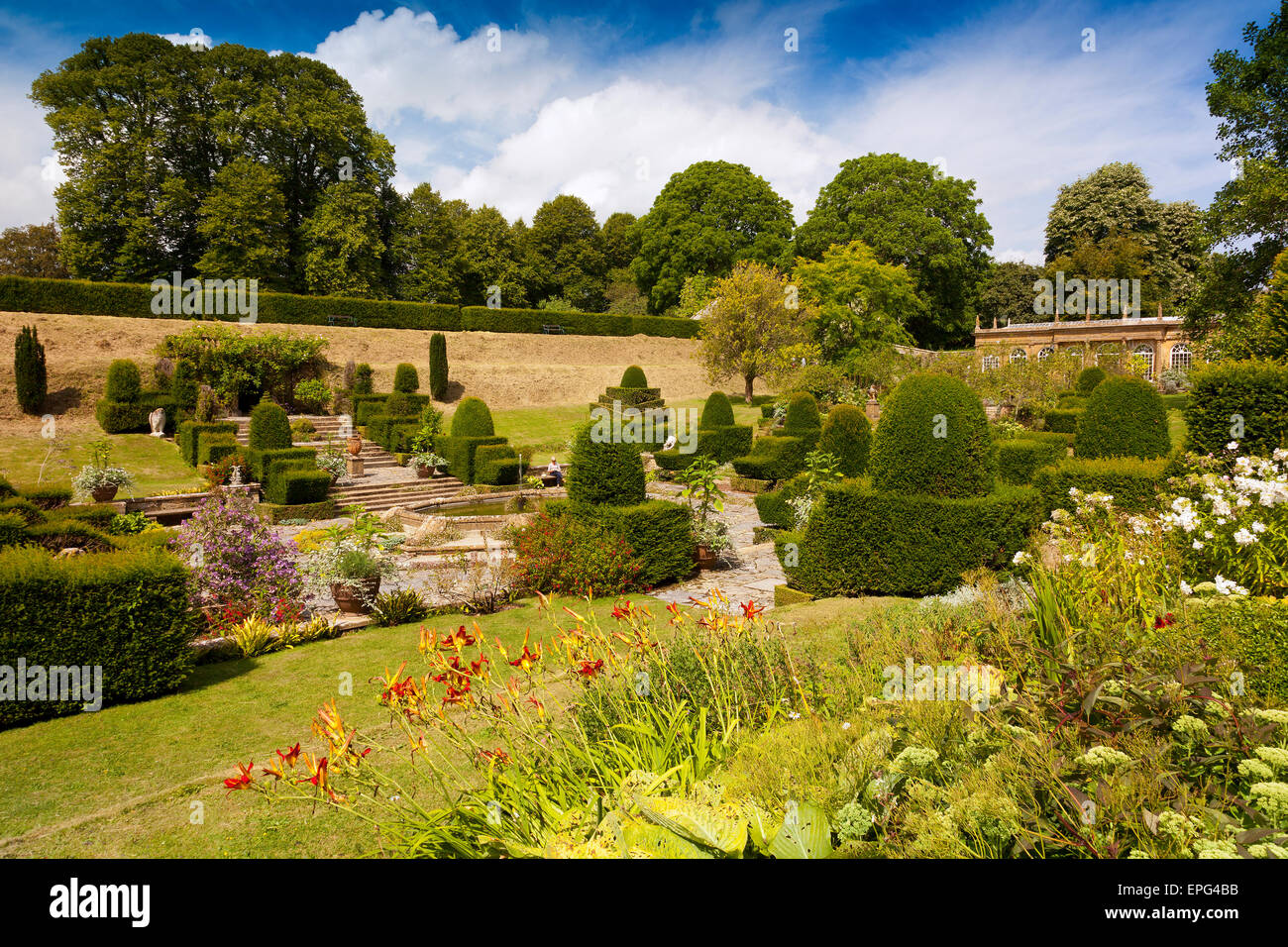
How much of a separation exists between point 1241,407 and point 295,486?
1718 cm

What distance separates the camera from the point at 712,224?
45.8 meters

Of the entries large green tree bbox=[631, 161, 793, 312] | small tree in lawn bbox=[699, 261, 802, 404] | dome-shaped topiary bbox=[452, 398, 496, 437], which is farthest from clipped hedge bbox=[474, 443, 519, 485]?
large green tree bbox=[631, 161, 793, 312]

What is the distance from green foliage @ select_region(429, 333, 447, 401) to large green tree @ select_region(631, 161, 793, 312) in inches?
816

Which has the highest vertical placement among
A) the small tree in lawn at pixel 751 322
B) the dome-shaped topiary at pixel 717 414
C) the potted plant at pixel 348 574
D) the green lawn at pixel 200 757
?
the small tree in lawn at pixel 751 322

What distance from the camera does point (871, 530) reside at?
7.92m

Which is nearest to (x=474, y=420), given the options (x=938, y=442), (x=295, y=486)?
(x=295, y=486)

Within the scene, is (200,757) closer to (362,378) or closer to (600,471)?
(600,471)

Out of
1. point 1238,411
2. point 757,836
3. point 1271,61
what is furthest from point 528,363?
point 757,836

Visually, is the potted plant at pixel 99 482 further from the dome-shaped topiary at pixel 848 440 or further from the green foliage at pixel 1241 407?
the green foliage at pixel 1241 407

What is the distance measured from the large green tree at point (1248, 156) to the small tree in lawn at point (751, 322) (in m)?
16.1

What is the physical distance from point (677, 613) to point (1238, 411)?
25.5 feet

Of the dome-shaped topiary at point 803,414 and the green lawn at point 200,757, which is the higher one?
the dome-shaped topiary at point 803,414

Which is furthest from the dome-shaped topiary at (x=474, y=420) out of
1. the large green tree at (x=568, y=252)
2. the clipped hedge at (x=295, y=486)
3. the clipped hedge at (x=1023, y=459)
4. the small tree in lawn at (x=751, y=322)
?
A: the large green tree at (x=568, y=252)

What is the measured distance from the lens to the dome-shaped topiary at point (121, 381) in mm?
22453
